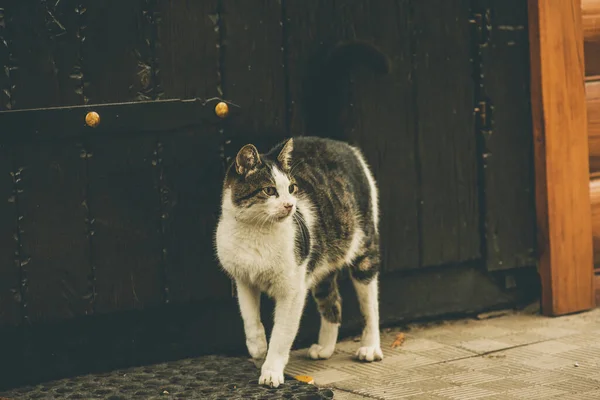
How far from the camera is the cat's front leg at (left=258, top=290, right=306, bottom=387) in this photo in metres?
3.93

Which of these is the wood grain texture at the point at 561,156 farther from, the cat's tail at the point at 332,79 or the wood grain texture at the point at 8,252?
the wood grain texture at the point at 8,252

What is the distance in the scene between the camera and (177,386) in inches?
156

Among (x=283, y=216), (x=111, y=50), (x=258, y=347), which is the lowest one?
(x=258, y=347)

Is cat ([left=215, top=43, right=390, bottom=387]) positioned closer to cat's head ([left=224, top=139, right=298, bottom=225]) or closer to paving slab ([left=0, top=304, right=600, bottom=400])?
cat's head ([left=224, top=139, right=298, bottom=225])

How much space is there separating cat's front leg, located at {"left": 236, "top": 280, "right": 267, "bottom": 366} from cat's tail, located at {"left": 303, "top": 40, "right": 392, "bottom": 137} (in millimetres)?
901

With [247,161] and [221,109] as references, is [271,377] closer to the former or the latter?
[247,161]

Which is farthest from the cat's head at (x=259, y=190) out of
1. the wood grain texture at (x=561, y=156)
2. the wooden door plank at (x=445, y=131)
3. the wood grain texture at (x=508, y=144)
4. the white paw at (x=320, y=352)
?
the wood grain texture at (x=561, y=156)

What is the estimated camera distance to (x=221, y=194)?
4367 mm

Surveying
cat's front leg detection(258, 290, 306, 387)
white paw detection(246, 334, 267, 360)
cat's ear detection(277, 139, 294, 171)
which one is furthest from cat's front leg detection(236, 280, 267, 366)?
cat's ear detection(277, 139, 294, 171)

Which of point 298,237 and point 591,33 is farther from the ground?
point 591,33

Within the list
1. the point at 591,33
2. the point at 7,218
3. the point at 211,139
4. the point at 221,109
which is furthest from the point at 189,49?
the point at 591,33

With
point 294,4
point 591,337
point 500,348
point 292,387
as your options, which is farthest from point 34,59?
point 591,337

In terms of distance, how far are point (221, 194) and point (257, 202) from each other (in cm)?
51

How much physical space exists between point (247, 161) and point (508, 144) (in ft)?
5.86
